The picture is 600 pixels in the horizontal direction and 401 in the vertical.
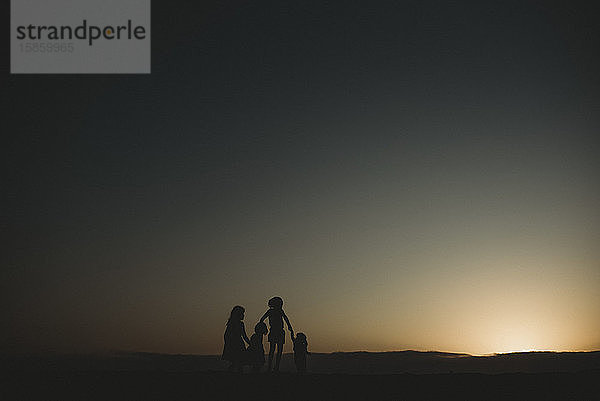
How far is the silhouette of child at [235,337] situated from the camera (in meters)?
19.4

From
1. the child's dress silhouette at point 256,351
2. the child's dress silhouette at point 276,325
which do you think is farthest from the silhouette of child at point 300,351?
the child's dress silhouette at point 276,325

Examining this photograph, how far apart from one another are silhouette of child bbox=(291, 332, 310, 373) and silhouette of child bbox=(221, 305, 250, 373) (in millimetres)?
3993

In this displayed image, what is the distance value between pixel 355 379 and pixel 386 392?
86.0 inches

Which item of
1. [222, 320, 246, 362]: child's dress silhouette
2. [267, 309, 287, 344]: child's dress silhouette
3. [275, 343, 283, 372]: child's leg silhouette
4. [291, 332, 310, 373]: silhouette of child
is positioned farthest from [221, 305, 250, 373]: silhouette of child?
[291, 332, 310, 373]: silhouette of child

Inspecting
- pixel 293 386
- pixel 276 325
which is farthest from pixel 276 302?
pixel 293 386

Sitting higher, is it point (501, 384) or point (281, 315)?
point (281, 315)

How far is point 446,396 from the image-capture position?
572 inches

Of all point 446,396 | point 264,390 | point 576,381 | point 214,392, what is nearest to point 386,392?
point 446,396

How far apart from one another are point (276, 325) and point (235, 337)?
42.8 inches

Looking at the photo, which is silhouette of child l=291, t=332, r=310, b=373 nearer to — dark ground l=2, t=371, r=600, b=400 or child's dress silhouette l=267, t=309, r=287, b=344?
child's dress silhouette l=267, t=309, r=287, b=344

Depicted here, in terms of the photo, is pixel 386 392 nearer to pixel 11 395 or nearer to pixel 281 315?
pixel 281 315

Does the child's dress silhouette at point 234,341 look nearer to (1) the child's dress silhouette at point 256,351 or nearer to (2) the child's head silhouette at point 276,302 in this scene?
(1) the child's dress silhouette at point 256,351

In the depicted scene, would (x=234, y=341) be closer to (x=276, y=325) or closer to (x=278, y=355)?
(x=276, y=325)

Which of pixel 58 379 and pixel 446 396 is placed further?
pixel 58 379
